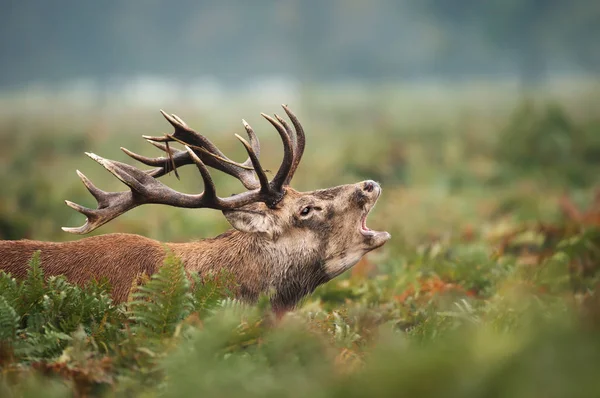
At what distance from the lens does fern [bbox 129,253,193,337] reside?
4863 mm

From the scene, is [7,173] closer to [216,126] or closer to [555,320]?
Result: [216,126]

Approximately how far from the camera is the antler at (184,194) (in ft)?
20.2

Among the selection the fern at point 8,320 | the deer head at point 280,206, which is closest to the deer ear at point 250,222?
the deer head at point 280,206

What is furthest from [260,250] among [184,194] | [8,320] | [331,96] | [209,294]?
[331,96]

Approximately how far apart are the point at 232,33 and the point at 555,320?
10793 centimetres

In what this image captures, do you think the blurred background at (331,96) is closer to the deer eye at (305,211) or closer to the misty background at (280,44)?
the misty background at (280,44)

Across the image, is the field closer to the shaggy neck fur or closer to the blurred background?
the blurred background

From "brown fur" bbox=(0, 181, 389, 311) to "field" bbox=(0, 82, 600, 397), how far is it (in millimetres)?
307

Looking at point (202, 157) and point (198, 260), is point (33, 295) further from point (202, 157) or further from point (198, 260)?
point (202, 157)

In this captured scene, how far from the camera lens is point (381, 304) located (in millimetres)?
7836

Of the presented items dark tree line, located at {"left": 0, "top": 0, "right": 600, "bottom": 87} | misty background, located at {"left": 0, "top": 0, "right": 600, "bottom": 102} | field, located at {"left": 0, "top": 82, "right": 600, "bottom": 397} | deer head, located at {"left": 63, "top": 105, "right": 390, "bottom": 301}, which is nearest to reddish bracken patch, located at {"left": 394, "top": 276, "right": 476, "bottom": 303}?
field, located at {"left": 0, "top": 82, "right": 600, "bottom": 397}

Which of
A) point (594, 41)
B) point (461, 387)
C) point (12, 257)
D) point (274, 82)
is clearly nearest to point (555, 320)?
point (461, 387)

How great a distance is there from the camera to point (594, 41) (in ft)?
233

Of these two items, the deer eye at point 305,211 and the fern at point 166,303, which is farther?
the deer eye at point 305,211
